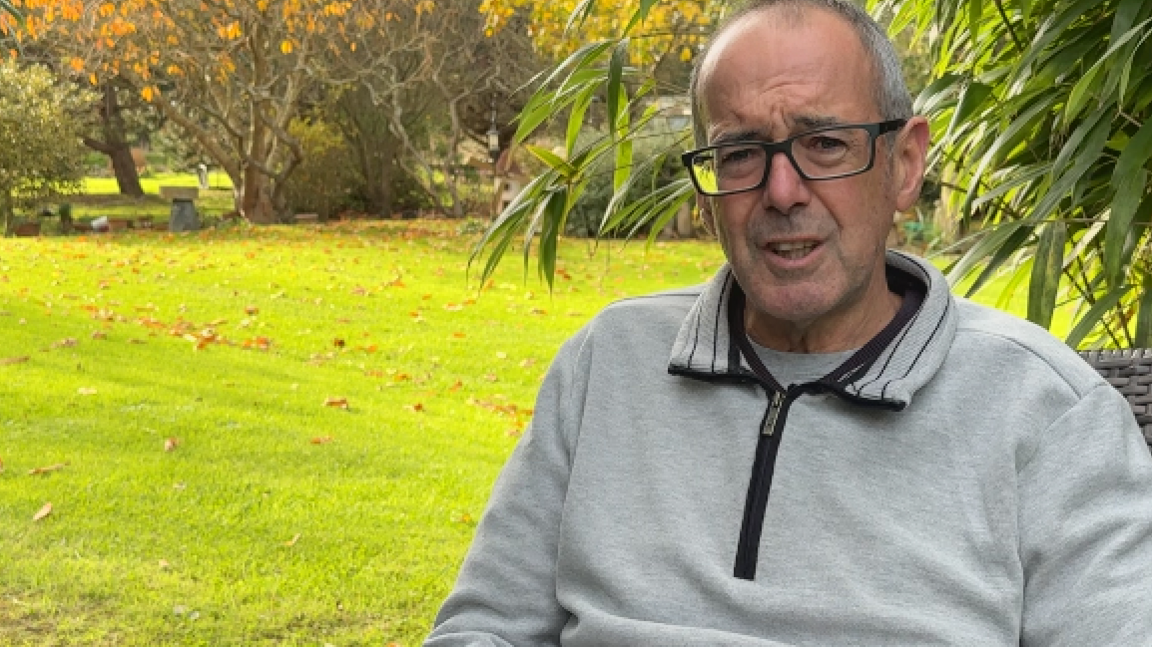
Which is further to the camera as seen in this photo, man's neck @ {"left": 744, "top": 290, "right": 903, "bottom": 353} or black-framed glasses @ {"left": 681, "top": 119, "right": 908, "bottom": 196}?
man's neck @ {"left": 744, "top": 290, "right": 903, "bottom": 353}

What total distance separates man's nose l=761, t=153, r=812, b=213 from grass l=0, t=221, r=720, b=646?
257 cm

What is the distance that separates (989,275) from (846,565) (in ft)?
3.18

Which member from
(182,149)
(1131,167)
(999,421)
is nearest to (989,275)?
(1131,167)

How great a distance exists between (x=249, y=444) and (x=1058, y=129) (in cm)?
391

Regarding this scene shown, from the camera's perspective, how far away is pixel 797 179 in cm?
173

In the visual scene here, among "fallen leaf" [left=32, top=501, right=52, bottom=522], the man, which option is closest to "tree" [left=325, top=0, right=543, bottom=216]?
"fallen leaf" [left=32, top=501, right=52, bottom=522]

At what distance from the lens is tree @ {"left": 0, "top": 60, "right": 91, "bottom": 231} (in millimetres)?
16562

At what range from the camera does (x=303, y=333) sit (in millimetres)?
9047

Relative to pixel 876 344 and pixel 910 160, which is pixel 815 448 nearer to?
pixel 876 344

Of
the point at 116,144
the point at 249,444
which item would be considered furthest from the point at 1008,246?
the point at 116,144

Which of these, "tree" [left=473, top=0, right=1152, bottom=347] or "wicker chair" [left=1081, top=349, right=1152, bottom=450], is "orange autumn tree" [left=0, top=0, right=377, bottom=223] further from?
"wicker chair" [left=1081, top=349, right=1152, bottom=450]

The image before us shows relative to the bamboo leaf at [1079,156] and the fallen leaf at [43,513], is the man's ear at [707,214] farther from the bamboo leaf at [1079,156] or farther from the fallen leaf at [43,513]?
the fallen leaf at [43,513]

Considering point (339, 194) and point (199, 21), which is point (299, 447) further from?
point (339, 194)

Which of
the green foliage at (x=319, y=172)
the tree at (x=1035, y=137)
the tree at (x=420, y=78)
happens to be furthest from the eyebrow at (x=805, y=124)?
the green foliage at (x=319, y=172)
